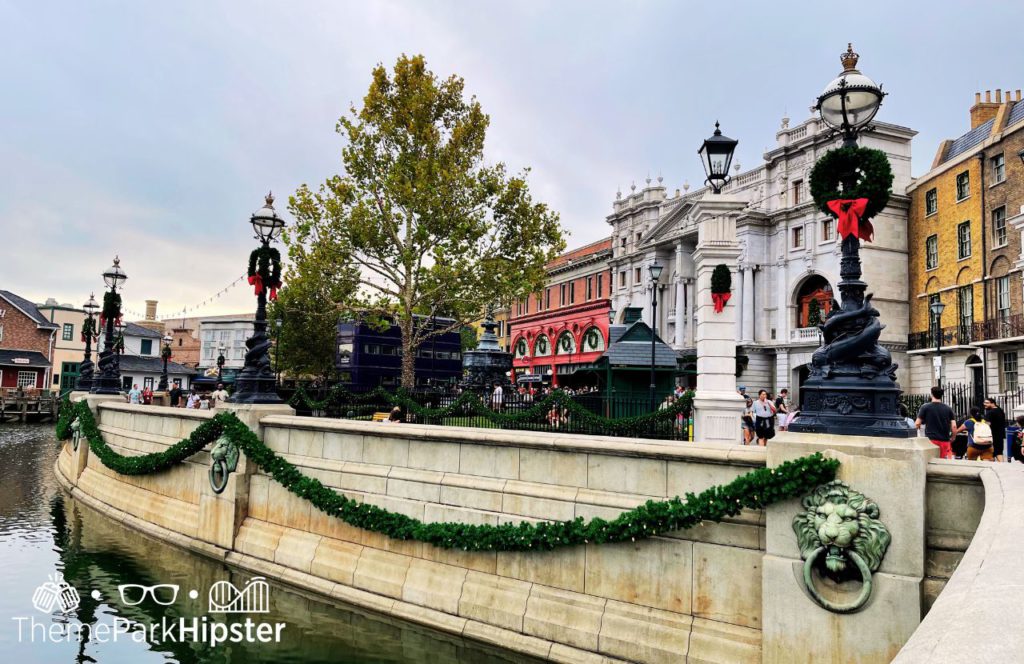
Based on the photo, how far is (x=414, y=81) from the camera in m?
26.7

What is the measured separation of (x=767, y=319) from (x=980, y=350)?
1455 centimetres

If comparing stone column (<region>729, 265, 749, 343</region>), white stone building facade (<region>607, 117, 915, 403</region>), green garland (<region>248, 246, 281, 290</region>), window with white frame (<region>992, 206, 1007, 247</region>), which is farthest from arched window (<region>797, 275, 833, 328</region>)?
green garland (<region>248, 246, 281, 290</region>)

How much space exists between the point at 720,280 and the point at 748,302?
36.8 meters

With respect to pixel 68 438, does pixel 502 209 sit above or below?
above

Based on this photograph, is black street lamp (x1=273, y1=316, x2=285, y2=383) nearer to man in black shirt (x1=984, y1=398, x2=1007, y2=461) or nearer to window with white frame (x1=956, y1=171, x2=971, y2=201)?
man in black shirt (x1=984, y1=398, x2=1007, y2=461)

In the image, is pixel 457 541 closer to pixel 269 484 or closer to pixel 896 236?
pixel 269 484

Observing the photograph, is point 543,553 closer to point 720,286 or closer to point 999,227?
point 720,286

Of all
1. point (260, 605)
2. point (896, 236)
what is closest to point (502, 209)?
point (260, 605)

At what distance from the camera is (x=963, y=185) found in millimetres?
36062

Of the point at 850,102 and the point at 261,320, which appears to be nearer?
the point at 850,102

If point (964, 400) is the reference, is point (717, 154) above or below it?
above

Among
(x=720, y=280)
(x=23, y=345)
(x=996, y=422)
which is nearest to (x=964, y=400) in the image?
(x=996, y=422)

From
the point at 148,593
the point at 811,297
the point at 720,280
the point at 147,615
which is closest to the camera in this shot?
the point at 147,615

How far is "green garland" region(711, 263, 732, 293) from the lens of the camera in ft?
41.1
